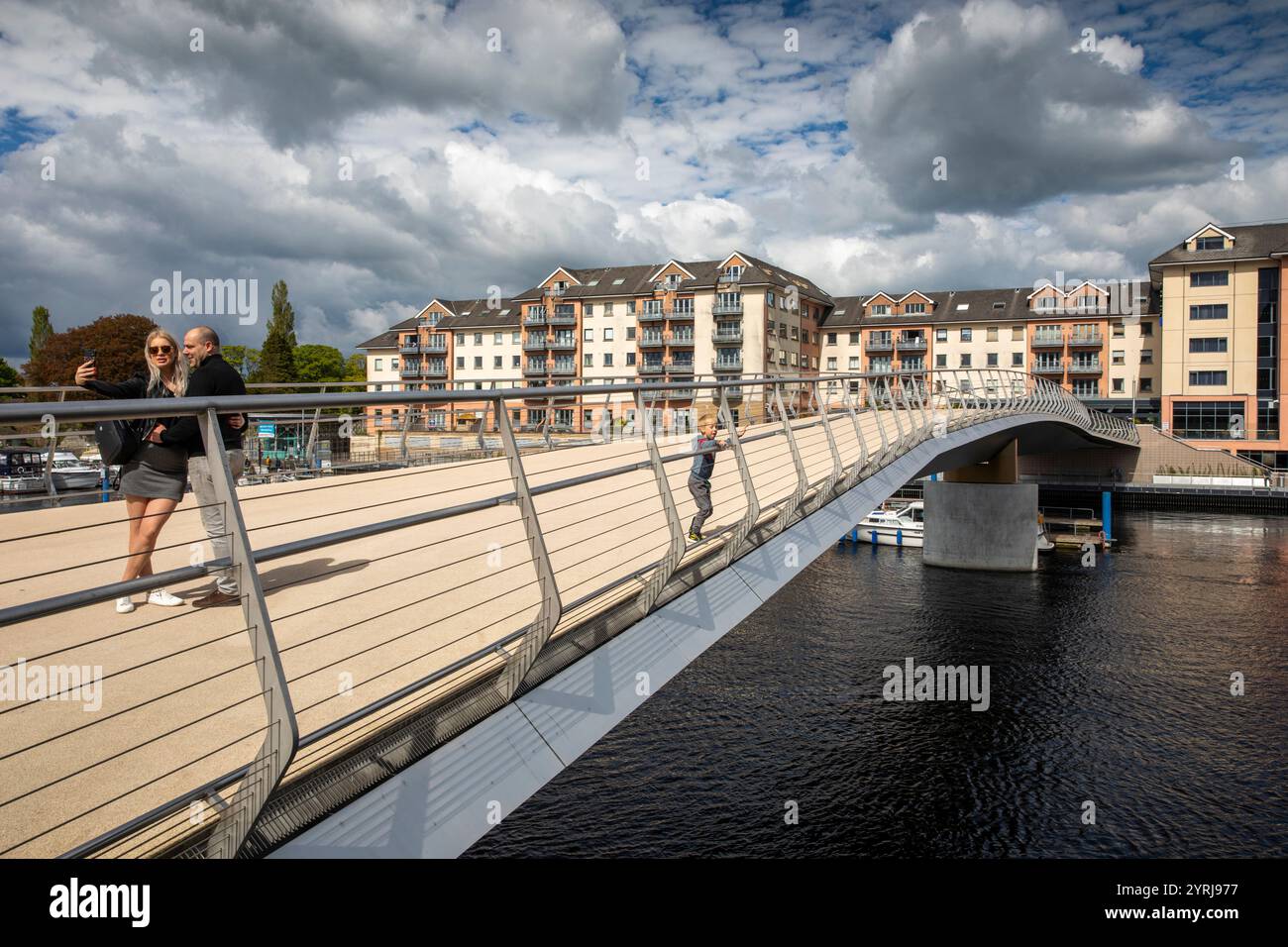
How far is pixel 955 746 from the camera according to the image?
15.6m

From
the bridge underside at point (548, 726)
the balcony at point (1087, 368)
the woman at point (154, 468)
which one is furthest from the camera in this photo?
the balcony at point (1087, 368)

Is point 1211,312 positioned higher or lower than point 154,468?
higher

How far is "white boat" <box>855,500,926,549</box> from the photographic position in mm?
36562

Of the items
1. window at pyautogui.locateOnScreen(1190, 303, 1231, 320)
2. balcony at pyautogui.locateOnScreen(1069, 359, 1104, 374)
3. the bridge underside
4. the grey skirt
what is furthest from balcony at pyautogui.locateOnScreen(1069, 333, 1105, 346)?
the grey skirt

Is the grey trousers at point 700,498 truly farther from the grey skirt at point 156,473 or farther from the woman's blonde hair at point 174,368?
the grey skirt at point 156,473

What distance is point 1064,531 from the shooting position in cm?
4141

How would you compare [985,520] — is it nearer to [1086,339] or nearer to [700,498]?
[700,498]

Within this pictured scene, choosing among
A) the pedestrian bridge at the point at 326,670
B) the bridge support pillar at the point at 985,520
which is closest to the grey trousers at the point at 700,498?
the pedestrian bridge at the point at 326,670

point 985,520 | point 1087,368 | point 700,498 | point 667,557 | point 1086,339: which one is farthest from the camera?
point 1086,339

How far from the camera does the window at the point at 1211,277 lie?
55.5m

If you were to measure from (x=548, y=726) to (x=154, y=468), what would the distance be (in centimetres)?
232

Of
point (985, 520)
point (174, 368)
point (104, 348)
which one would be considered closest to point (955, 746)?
point (174, 368)

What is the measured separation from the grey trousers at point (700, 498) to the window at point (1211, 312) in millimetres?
59451
